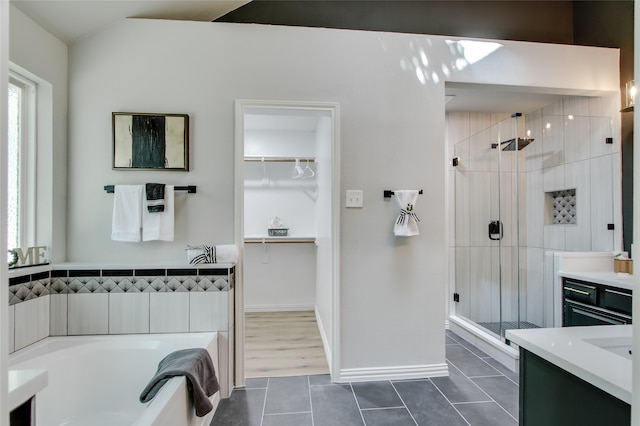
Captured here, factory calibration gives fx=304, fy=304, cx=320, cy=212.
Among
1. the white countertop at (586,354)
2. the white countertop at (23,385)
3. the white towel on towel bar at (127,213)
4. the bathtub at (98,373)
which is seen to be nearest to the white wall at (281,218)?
the white towel on towel bar at (127,213)

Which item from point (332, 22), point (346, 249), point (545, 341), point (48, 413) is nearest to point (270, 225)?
point (346, 249)

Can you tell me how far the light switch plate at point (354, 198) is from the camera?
2.27 m

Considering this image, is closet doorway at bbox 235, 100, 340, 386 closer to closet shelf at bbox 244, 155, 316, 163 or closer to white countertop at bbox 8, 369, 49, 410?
closet shelf at bbox 244, 155, 316, 163

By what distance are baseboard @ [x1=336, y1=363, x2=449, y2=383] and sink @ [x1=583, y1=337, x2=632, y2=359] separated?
1485 millimetres

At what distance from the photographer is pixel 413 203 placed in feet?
7.29

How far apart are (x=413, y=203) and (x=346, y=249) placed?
597 millimetres

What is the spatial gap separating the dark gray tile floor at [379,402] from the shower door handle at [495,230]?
127cm

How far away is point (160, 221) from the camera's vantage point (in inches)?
82.0

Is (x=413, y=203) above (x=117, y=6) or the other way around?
the other way around

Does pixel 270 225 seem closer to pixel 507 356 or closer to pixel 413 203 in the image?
pixel 413 203

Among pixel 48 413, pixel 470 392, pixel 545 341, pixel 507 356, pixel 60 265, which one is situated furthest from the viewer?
pixel 507 356

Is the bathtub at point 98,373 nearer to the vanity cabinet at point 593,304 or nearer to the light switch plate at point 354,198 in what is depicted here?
the light switch plate at point 354,198

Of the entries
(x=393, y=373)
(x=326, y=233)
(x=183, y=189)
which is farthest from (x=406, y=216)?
(x=183, y=189)

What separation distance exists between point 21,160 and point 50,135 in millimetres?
225
